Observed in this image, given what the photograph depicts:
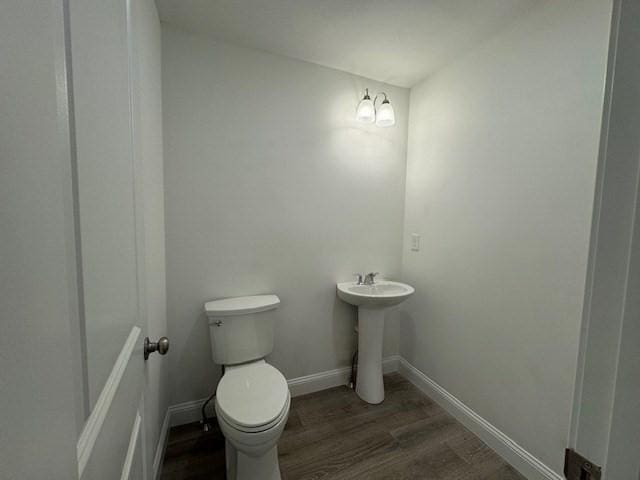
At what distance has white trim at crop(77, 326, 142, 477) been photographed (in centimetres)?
36

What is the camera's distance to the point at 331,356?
208 cm

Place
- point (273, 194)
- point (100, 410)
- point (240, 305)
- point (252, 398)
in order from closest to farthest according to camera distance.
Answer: point (100, 410)
point (252, 398)
point (240, 305)
point (273, 194)

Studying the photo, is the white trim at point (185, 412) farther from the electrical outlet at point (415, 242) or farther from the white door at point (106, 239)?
the electrical outlet at point (415, 242)

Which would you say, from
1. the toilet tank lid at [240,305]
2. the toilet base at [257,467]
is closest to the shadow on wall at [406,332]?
the toilet tank lid at [240,305]

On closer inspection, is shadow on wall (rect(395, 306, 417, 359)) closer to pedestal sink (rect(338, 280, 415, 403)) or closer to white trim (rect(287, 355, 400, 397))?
pedestal sink (rect(338, 280, 415, 403))

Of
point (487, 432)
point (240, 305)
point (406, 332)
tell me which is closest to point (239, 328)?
point (240, 305)

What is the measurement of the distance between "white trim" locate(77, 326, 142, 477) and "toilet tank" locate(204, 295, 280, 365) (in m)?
0.97

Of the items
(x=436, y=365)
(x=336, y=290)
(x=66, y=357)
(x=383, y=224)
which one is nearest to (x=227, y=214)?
(x=336, y=290)

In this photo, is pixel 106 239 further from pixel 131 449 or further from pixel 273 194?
pixel 273 194

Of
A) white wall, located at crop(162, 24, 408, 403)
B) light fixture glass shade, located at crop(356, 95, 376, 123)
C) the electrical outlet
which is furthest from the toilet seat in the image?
light fixture glass shade, located at crop(356, 95, 376, 123)

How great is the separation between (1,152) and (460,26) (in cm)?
200

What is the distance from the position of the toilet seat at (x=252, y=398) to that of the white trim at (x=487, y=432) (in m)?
1.19

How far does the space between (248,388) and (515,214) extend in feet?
5.41

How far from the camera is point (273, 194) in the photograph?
5.99 ft
